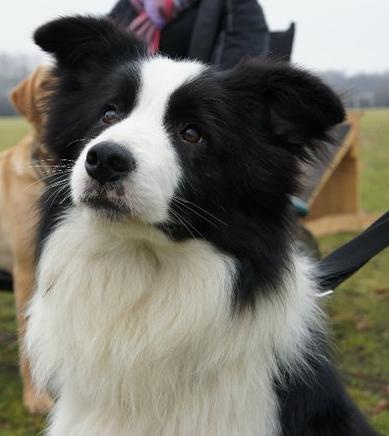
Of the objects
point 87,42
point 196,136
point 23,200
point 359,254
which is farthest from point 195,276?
point 23,200

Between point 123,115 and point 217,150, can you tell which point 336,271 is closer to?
point 217,150

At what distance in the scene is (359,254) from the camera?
303cm

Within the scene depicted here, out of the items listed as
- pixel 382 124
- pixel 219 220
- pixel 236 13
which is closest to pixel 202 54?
pixel 236 13

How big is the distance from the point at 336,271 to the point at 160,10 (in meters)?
2.16

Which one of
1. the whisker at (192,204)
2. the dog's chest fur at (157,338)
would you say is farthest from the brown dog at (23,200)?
the whisker at (192,204)

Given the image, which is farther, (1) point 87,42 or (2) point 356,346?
(2) point 356,346

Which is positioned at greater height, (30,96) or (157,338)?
(30,96)

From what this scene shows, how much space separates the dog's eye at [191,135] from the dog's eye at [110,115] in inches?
11.0

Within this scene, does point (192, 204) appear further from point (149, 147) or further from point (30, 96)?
point (30, 96)

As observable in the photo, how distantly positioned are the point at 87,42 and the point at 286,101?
2.94 ft

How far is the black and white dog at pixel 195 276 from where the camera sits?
241 cm

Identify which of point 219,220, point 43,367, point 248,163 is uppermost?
point 248,163

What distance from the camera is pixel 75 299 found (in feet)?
8.44

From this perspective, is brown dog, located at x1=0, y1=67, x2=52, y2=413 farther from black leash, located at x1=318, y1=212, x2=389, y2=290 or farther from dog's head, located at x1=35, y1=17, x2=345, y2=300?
black leash, located at x1=318, y1=212, x2=389, y2=290
